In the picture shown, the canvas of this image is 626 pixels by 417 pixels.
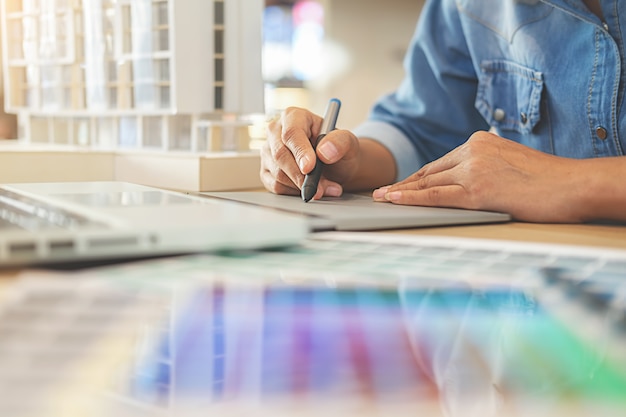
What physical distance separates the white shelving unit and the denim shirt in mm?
201

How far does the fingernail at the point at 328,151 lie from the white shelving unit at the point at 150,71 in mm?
282

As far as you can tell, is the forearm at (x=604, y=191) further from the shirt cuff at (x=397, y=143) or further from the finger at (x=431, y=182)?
the shirt cuff at (x=397, y=143)

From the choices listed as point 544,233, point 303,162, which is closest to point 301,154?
point 303,162

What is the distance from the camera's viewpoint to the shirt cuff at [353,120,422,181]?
0.97 m

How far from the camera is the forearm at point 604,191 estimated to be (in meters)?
0.58

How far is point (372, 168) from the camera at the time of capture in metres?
0.87

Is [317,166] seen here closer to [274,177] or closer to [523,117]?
[274,177]

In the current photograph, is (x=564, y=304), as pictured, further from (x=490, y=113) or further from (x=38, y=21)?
(x=38, y=21)

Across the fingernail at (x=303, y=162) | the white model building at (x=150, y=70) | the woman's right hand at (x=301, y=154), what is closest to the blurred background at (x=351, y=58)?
the white model building at (x=150, y=70)

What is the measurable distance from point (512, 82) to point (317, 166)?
15.3 inches

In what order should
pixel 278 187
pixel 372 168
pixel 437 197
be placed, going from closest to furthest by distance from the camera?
pixel 437 197 < pixel 278 187 < pixel 372 168

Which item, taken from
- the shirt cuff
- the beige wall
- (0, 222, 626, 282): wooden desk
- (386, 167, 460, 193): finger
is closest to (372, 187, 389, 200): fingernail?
(386, 167, 460, 193): finger

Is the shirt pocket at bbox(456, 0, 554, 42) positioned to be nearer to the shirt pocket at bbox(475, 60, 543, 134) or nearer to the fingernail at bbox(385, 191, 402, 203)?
the shirt pocket at bbox(475, 60, 543, 134)

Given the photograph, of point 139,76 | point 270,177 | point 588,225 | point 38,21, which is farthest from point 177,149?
point 588,225
